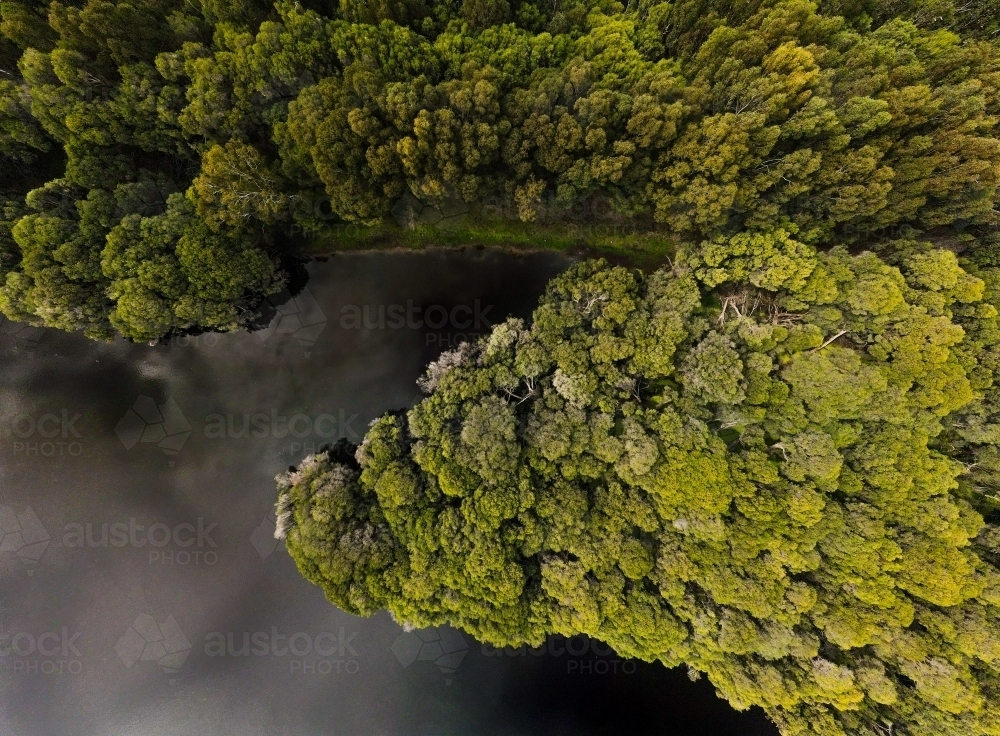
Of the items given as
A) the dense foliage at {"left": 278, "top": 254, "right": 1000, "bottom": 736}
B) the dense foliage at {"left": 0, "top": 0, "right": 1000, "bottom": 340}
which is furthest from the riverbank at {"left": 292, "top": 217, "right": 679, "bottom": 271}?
the dense foliage at {"left": 278, "top": 254, "right": 1000, "bottom": 736}

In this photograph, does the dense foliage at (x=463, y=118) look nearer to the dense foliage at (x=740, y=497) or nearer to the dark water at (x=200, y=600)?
the dense foliage at (x=740, y=497)

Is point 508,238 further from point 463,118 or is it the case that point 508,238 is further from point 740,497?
point 740,497

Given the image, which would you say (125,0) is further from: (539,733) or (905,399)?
(539,733)

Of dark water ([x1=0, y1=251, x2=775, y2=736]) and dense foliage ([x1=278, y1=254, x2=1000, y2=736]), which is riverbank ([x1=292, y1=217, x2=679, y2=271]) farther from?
dark water ([x1=0, y1=251, x2=775, y2=736])

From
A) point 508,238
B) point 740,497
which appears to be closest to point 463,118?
point 508,238

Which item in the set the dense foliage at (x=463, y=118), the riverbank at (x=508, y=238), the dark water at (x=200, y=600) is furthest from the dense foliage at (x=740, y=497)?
the dark water at (x=200, y=600)

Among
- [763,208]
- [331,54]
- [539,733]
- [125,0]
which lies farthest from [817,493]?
[125,0]
